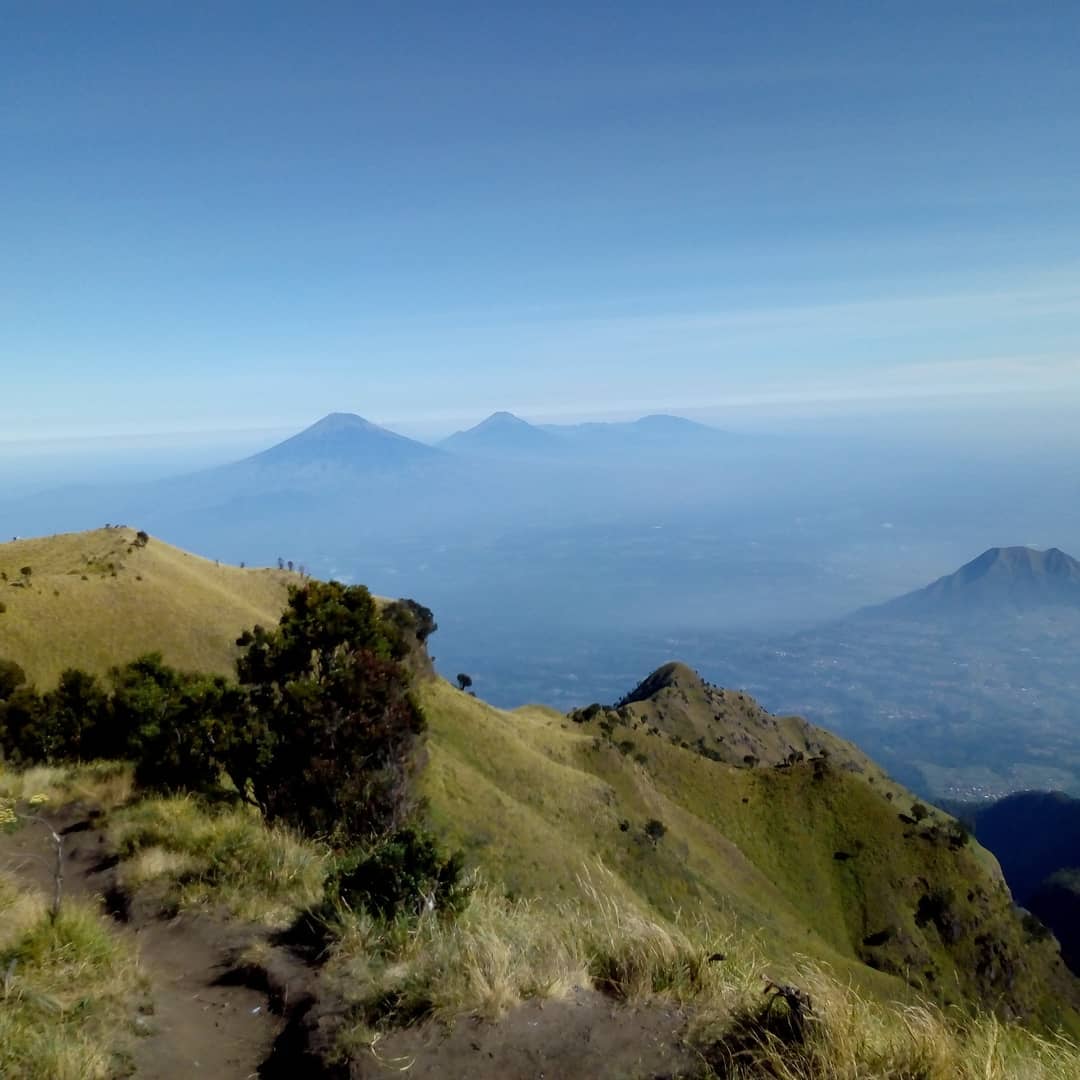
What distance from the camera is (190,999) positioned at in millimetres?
5906

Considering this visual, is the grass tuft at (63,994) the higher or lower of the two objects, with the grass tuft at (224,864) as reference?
higher

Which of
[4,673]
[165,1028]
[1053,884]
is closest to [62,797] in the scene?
[165,1028]

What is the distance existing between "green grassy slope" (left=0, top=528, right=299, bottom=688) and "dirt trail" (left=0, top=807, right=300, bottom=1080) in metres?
Result: 37.1

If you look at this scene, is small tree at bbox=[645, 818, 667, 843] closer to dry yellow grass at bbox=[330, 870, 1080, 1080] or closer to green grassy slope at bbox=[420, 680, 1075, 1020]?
green grassy slope at bbox=[420, 680, 1075, 1020]

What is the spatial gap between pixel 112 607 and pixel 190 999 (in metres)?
47.4

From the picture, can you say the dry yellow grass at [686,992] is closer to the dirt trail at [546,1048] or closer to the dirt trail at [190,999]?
the dirt trail at [546,1048]

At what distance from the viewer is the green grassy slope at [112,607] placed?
40.8m

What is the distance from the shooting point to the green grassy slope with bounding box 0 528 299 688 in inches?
1608

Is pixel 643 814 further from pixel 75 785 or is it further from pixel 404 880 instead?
pixel 404 880

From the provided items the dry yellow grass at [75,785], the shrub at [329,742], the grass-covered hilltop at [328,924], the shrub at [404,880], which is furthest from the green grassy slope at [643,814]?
the shrub at [404,880]

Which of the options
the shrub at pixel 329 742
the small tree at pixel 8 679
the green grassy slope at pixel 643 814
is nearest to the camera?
the shrub at pixel 329 742

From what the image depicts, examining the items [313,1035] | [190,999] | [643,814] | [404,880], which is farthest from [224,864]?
[643,814]

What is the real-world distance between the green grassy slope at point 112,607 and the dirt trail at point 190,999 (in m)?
37.1

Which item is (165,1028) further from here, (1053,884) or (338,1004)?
(1053,884)
